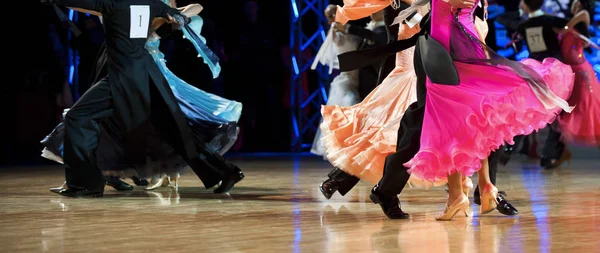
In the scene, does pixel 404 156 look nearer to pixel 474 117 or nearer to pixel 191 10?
pixel 474 117

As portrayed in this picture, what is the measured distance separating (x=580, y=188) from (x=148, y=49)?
3402 mm

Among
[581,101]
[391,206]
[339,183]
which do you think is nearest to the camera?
[391,206]

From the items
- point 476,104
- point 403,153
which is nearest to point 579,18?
point 403,153

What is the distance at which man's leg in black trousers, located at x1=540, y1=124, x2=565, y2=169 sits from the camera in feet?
33.3

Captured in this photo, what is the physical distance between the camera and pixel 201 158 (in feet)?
23.1

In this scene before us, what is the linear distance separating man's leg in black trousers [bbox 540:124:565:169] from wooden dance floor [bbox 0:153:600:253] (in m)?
2.08

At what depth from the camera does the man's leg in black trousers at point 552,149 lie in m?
10.2

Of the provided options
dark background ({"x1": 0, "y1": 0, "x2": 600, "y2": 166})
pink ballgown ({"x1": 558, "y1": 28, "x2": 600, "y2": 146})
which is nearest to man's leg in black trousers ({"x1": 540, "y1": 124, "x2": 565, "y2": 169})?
pink ballgown ({"x1": 558, "y1": 28, "x2": 600, "y2": 146})

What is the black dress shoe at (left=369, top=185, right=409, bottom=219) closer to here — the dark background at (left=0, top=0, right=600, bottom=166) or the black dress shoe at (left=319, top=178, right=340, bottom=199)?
the black dress shoe at (left=319, top=178, right=340, bottom=199)

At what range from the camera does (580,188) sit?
7.34 m

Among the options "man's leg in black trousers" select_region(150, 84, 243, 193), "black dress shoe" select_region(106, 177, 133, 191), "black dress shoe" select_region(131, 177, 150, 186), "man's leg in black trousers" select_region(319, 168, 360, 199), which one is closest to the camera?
"man's leg in black trousers" select_region(319, 168, 360, 199)

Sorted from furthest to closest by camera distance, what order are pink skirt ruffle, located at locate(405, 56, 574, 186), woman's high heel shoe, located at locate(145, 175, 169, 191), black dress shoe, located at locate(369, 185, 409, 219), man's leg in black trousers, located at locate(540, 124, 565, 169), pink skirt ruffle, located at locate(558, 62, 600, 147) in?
man's leg in black trousers, located at locate(540, 124, 565, 169) < pink skirt ruffle, located at locate(558, 62, 600, 147) < woman's high heel shoe, located at locate(145, 175, 169, 191) < black dress shoe, located at locate(369, 185, 409, 219) < pink skirt ruffle, located at locate(405, 56, 574, 186)

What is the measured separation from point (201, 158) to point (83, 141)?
838 mm

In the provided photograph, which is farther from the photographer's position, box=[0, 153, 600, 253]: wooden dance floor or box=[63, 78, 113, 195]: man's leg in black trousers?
box=[63, 78, 113, 195]: man's leg in black trousers
